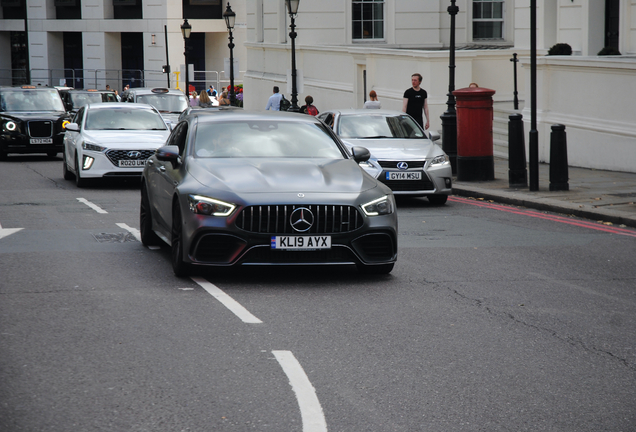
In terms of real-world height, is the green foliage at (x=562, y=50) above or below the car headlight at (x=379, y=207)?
above

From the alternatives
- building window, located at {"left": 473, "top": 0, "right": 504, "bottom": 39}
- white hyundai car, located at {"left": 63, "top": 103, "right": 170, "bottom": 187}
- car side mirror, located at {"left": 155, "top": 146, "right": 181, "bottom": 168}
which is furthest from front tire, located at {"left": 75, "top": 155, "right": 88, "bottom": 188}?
building window, located at {"left": 473, "top": 0, "right": 504, "bottom": 39}

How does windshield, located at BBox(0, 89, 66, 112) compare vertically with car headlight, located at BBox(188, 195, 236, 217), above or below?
above

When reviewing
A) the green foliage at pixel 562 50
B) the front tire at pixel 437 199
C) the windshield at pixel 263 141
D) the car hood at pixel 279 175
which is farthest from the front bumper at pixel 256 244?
the green foliage at pixel 562 50

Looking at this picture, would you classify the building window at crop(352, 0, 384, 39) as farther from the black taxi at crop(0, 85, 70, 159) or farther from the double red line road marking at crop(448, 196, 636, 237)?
the double red line road marking at crop(448, 196, 636, 237)

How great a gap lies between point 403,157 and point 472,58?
13.6 metres

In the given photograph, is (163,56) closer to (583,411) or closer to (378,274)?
(378,274)

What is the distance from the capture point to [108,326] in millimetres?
6609

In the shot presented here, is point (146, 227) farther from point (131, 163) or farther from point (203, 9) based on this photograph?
point (203, 9)

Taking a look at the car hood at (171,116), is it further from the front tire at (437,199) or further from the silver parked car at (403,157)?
the front tire at (437,199)

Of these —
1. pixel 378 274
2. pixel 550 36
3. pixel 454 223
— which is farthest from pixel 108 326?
pixel 550 36

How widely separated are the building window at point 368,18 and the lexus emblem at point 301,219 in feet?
92.4

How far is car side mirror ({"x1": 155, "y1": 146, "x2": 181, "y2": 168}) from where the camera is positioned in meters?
8.94

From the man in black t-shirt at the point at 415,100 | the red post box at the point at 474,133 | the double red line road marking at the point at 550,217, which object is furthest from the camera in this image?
the man in black t-shirt at the point at 415,100

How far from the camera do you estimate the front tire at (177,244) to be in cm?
831
